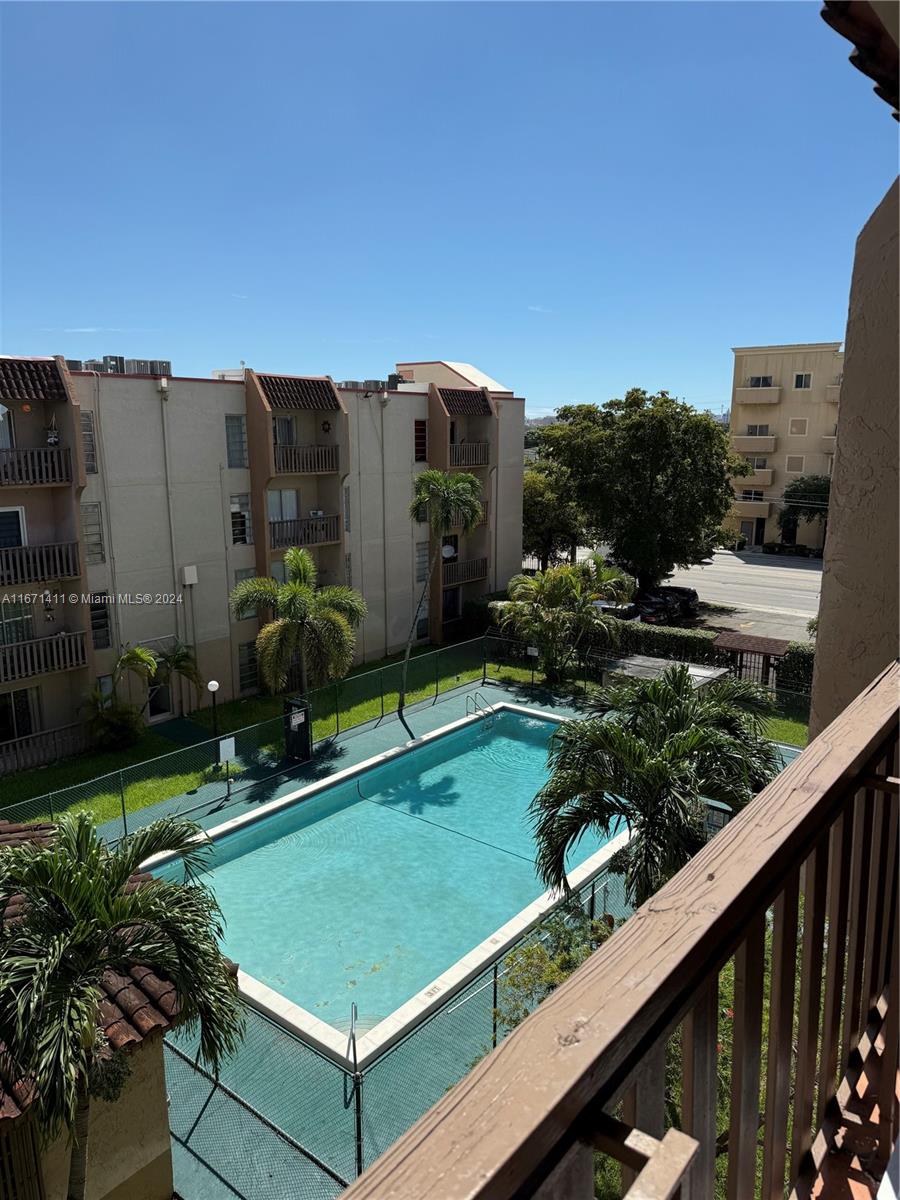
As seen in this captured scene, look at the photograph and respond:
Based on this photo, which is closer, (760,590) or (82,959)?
(82,959)

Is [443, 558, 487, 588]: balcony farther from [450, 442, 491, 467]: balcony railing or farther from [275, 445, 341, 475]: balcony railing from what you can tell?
[275, 445, 341, 475]: balcony railing

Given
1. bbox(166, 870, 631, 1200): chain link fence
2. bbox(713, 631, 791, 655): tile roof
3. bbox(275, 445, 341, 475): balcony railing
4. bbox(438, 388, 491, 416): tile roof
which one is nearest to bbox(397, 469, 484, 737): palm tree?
bbox(275, 445, 341, 475): balcony railing

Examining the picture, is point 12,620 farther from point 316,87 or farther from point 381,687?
point 316,87

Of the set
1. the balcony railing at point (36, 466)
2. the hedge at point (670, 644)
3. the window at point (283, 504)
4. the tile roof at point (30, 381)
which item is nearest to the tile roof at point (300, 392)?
the window at point (283, 504)

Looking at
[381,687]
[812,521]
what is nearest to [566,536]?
[381,687]

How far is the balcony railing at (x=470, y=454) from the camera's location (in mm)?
30294

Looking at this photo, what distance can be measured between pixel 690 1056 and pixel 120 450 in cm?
2229

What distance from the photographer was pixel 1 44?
1371cm

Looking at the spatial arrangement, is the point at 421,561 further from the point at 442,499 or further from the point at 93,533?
the point at 93,533

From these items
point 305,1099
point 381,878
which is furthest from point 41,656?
point 305,1099

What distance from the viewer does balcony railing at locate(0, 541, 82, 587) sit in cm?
1928

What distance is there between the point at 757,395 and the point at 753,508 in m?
7.28

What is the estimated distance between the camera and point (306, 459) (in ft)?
83.7

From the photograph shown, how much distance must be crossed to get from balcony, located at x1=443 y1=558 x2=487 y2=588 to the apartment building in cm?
2460
